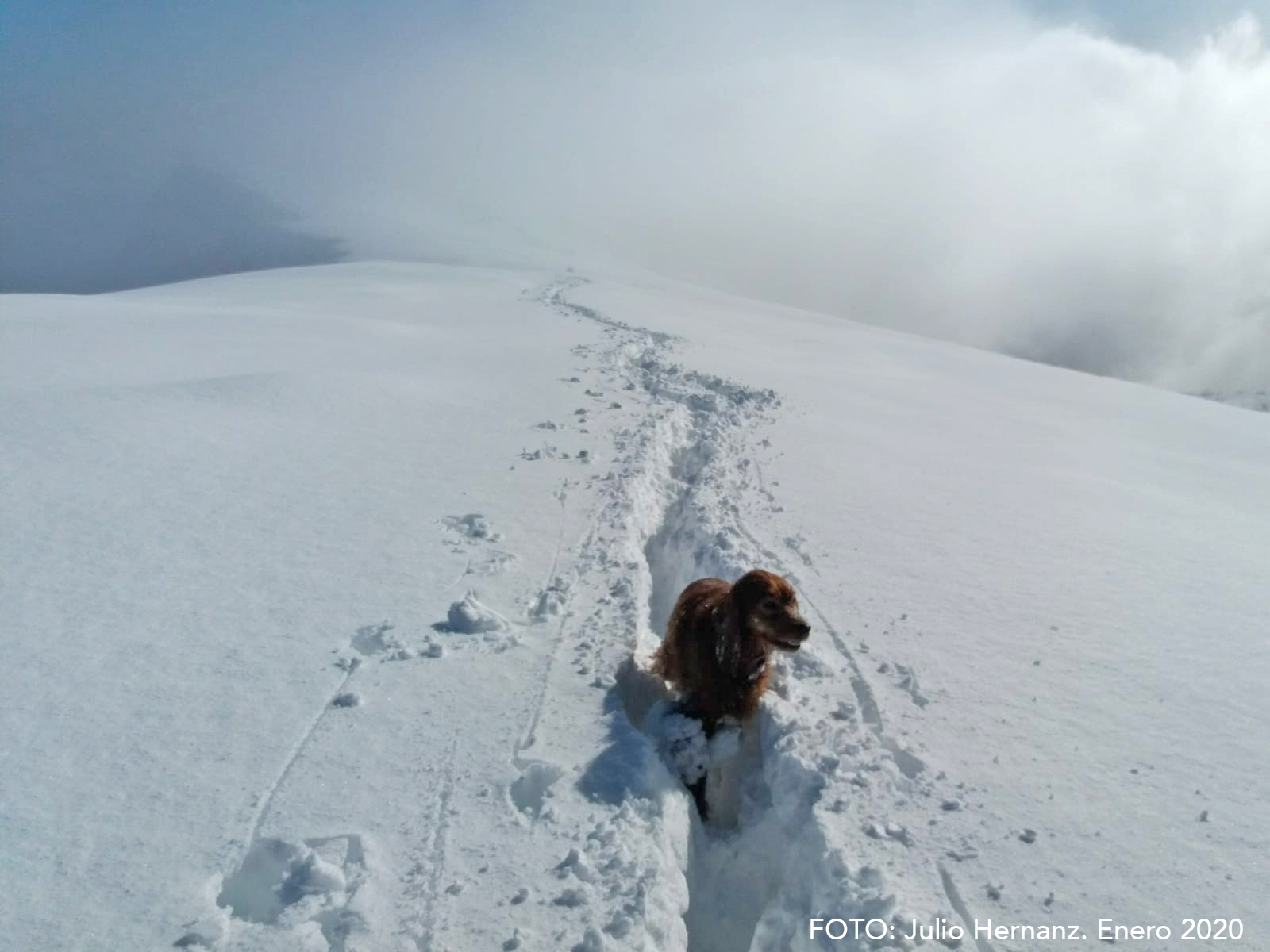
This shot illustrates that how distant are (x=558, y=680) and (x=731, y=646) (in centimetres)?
98

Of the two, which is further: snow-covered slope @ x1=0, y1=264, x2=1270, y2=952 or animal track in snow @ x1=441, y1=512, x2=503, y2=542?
animal track in snow @ x1=441, y1=512, x2=503, y2=542

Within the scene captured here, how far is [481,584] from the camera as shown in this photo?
5.61m

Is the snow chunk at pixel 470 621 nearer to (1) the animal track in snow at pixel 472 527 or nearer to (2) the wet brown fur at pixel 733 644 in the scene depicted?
(2) the wet brown fur at pixel 733 644

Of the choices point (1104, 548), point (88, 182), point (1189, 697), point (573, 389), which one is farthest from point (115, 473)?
point (88, 182)

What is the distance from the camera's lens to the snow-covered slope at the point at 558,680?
10.7 ft

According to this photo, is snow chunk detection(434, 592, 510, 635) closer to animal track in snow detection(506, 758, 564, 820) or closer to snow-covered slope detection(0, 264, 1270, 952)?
snow-covered slope detection(0, 264, 1270, 952)

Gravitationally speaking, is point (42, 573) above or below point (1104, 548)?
below

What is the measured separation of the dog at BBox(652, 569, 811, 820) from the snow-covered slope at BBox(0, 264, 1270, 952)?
0.24 metres

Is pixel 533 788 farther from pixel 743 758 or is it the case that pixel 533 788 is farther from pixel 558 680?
pixel 743 758

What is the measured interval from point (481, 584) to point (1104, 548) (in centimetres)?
535

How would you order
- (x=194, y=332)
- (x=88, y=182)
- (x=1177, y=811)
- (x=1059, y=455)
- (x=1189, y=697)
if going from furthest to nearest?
(x=88, y=182)
(x=194, y=332)
(x=1059, y=455)
(x=1189, y=697)
(x=1177, y=811)

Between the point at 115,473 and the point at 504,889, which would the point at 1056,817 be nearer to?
the point at 504,889

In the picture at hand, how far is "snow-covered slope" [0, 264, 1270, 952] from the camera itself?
327cm

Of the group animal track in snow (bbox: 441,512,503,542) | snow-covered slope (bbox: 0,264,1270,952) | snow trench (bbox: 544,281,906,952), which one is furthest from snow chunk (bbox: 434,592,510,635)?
animal track in snow (bbox: 441,512,503,542)
